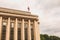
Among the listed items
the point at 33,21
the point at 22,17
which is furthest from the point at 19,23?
the point at 33,21

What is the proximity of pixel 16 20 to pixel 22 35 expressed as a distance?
538 centimetres

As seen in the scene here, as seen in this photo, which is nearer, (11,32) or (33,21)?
(11,32)

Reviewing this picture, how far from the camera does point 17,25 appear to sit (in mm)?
44500

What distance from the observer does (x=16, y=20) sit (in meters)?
43.8

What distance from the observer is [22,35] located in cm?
4325

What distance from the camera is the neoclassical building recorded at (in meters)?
41.9

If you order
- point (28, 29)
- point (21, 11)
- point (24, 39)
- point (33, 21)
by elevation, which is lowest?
point (24, 39)

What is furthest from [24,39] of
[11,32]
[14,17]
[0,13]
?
[0,13]

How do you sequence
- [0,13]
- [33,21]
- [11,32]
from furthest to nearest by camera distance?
[33,21], [11,32], [0,13]

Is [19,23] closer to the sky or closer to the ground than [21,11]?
closer to the ground

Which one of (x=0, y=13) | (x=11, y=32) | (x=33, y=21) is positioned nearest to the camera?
(x=0, y=13)

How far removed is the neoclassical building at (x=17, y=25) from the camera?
4188cm

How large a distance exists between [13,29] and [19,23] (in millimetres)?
2978

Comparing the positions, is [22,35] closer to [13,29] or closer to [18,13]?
[13,29]
